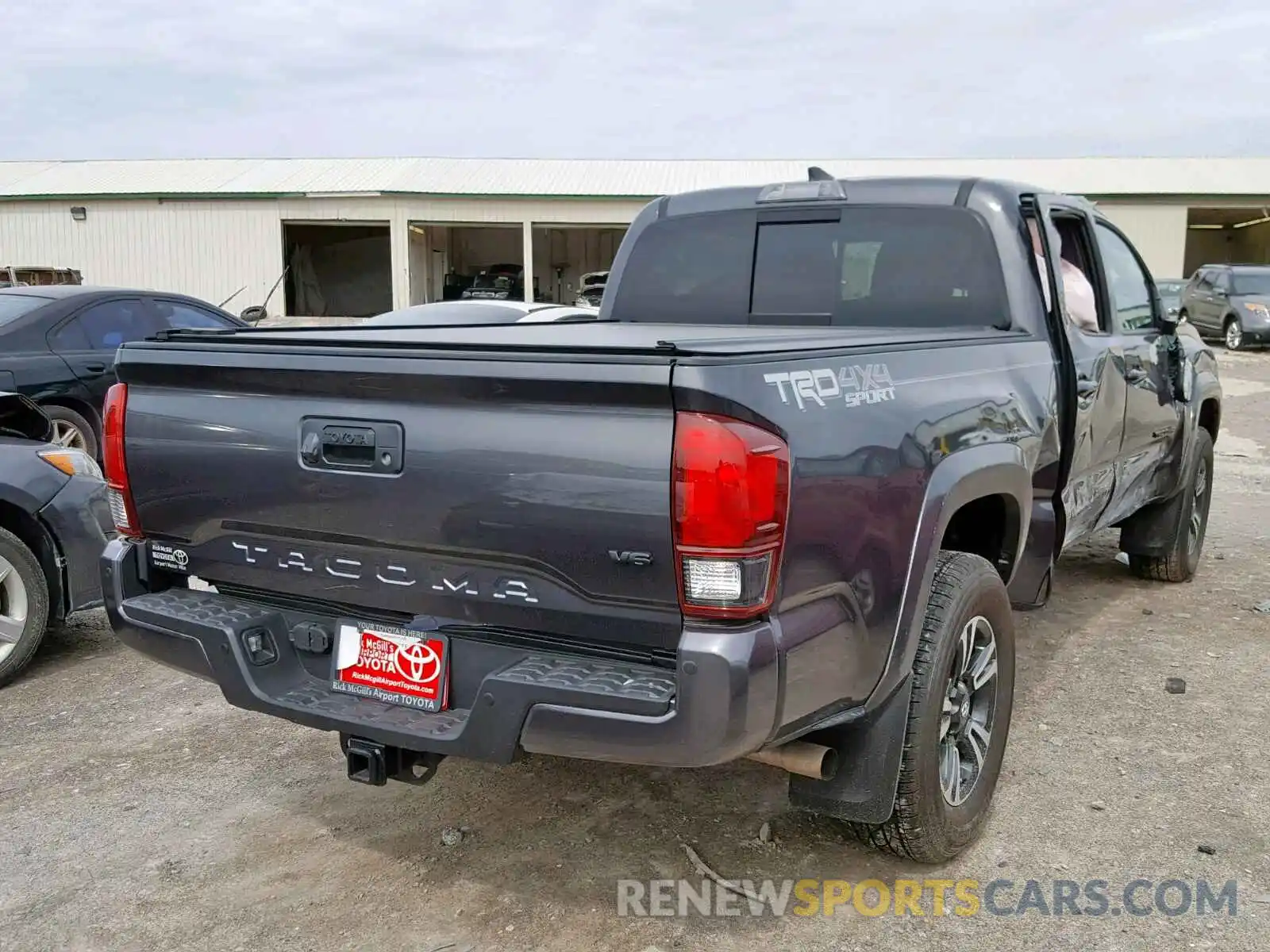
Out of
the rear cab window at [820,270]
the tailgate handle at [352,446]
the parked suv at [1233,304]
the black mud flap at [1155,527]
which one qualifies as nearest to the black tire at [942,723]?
the rear cab window at [820,270]

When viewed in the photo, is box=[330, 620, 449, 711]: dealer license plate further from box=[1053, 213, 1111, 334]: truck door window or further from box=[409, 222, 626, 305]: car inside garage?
box=[409, 222, 626, 305]: car inside garage

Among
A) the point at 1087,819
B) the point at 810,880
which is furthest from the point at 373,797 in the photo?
the point at 1087,819

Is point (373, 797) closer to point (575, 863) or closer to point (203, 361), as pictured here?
point (575, 863)

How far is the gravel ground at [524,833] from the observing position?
291cm

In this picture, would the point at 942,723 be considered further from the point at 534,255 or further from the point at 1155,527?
the point at 534,255

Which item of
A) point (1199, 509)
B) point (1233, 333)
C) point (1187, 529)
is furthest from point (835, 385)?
point (1233, 333)

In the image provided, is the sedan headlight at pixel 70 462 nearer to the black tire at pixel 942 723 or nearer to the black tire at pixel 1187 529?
the black tire at pixel 942 723

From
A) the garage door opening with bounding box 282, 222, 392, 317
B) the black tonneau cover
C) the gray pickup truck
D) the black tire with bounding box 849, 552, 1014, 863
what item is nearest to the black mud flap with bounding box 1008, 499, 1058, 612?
the gray pickup truck

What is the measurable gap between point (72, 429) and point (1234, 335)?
21.7m

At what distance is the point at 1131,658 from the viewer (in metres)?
5.07

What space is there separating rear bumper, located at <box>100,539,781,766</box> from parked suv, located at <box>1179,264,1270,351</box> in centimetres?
2174

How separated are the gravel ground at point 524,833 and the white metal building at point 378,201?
Answer: 83.2 ft

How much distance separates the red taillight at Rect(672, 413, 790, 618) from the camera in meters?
2.28

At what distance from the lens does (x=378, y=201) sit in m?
28.8
